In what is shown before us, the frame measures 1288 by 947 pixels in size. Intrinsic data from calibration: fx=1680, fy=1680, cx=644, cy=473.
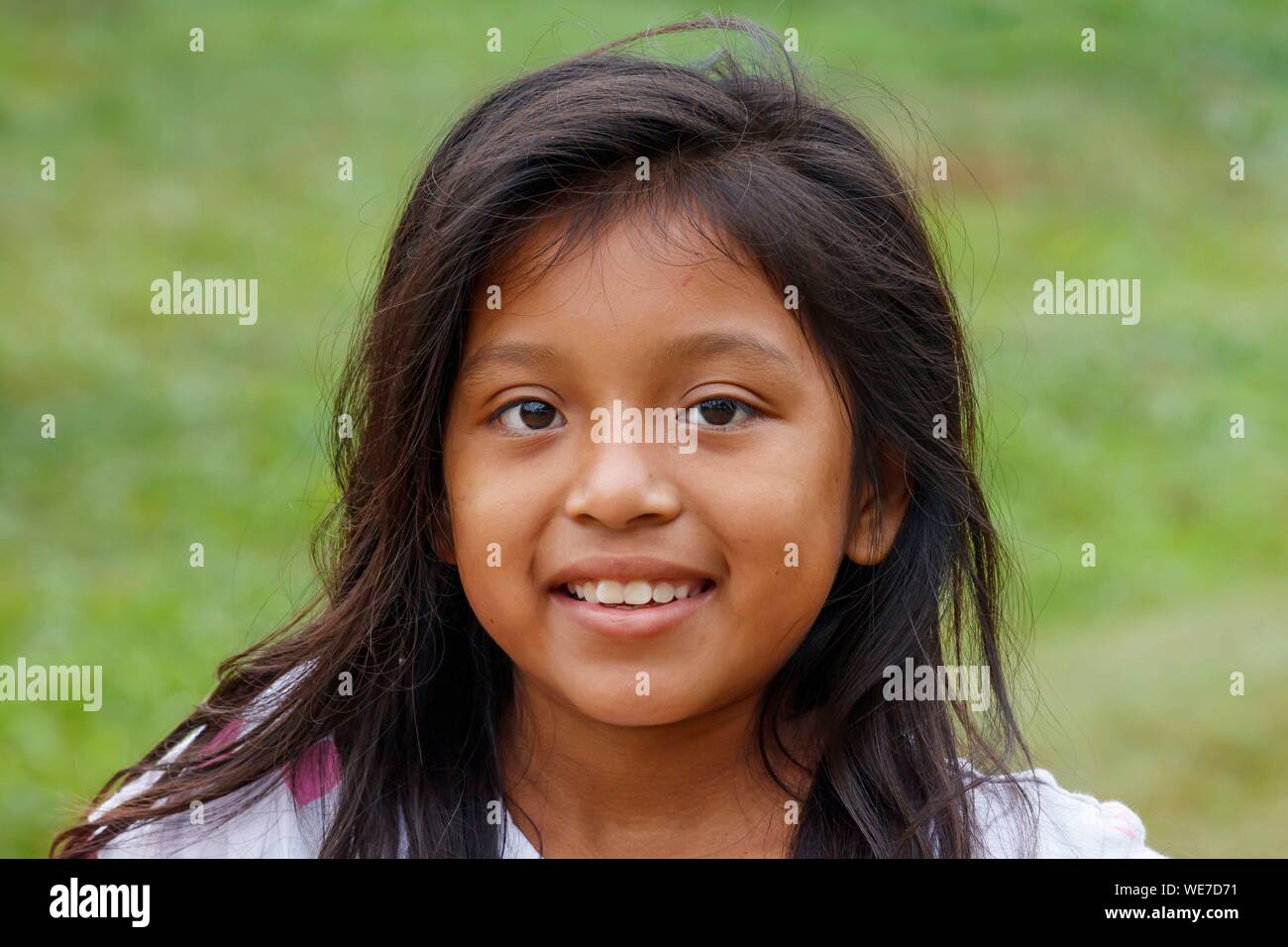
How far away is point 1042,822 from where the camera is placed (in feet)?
7.70

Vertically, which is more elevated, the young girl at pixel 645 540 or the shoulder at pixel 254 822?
the young girl at pixel 645 540

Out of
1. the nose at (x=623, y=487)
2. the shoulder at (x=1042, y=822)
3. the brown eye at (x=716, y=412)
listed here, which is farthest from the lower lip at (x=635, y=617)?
the shoulder at (x=1042, y=822)

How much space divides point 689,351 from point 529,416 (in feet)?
0.73

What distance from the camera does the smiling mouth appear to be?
80.9 inches

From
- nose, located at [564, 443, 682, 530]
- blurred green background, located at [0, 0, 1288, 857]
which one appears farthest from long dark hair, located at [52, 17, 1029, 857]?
blurred green background, located at [0, 0, 1288, 857]

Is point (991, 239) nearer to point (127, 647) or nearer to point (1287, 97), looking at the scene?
point (1287, 97)

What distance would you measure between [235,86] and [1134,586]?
13.7 feet

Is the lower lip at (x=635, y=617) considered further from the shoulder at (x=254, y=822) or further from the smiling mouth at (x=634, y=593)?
the shoulder at (x=254, y=822)

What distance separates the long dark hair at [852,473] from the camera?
2.19m

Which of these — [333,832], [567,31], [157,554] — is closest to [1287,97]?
[567,31]

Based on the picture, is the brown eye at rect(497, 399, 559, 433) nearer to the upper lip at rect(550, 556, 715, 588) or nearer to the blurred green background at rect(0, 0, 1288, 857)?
the upper lip at rect(550, 556, 715, 588)

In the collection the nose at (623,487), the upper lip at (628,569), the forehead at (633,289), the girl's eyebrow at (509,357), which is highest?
the forehead at (633,289)

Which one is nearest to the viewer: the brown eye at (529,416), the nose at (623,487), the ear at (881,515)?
the nose at (623,487)

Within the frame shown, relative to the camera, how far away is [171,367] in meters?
5.70
